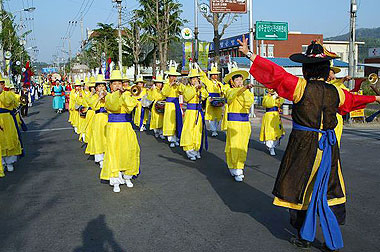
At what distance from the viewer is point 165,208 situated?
576 cm

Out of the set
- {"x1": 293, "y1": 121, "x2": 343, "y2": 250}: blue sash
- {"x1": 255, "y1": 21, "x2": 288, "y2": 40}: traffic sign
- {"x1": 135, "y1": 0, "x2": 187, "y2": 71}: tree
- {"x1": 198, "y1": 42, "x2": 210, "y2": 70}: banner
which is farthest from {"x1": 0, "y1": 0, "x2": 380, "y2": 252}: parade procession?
{"x1": 135, "y1": 0, "x2": 187, "y2": 71}: tree

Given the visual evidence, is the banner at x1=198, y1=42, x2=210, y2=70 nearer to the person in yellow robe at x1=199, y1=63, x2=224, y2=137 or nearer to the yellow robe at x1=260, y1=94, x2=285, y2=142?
the person in yellow robe at x1=199, y1=63, x2=224, y2=137

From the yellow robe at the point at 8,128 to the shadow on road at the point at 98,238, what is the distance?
4.11 meters

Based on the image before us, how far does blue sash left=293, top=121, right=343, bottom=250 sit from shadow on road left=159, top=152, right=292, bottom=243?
0.70 metres

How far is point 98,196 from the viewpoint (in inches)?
Result: 256

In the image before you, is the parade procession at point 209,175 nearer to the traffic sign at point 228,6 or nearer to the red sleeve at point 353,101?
the red sleeve at point 353,101

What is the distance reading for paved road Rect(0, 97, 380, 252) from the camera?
4535 mm

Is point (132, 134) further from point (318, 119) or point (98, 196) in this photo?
point (318, 119)

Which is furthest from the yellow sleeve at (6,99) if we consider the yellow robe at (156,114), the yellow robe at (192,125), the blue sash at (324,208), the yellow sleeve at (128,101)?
the blue sash at (324,208)

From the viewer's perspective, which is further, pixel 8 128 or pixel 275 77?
pixel 8 128

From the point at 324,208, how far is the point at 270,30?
1450cm

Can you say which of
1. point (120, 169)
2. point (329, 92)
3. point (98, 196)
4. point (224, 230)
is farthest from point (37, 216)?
point (329, 92)

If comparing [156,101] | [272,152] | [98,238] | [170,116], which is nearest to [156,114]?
[156,101]

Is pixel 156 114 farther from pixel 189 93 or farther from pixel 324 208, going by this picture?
pixel 324 208
